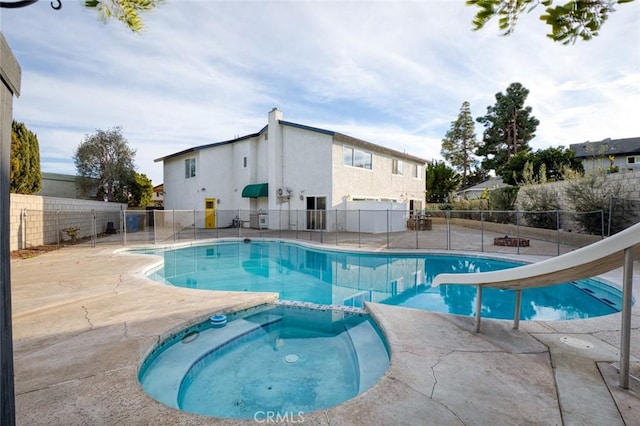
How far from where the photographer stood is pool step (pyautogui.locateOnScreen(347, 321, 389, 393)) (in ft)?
11.4

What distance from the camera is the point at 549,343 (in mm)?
3504

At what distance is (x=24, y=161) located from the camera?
12.2 metres

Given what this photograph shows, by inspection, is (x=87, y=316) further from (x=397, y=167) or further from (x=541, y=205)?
(x=397, y=167)

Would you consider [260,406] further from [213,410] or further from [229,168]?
[229,168]

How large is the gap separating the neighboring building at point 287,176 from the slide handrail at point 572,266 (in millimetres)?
12496

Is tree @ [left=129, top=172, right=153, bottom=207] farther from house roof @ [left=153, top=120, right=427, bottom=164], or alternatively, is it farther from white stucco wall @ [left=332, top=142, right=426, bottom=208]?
white stucco wall @ [left=332, top=142, right=426, bottom=208]

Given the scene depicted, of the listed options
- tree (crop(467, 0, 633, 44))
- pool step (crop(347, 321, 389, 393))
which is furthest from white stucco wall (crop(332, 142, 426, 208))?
tree (crop(467, 0, 633, 44))

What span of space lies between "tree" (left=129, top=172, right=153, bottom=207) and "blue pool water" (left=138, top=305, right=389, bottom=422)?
22.4 m

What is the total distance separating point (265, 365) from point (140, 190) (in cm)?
2412

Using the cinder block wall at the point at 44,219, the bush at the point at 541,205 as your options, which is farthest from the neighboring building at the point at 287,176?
the bush at the point at 541,205

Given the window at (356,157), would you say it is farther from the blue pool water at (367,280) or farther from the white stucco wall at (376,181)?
the blue pool water at (367,280)

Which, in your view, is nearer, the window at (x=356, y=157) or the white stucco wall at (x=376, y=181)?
the white stucco wall at (x=376, y=181)

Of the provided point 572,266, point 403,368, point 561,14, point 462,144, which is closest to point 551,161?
point 462,144

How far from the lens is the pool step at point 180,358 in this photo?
3.23m
